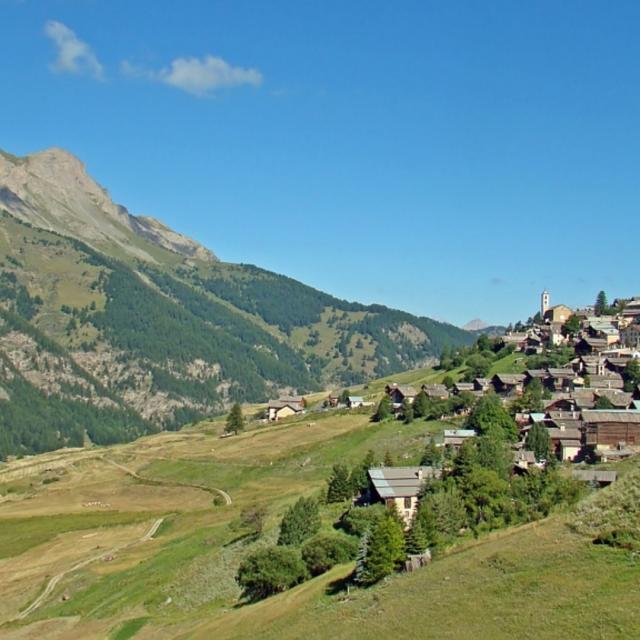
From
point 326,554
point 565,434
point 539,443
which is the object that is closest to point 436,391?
point 565,434

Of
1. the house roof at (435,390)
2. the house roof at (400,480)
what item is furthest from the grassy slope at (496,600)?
the house roof at (435,390)

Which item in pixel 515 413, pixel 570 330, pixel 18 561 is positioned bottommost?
pixel 18 561

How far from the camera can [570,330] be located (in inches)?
7136

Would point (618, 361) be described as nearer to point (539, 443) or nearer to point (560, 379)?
point (560, 379)

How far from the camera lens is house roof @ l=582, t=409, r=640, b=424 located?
96.1m

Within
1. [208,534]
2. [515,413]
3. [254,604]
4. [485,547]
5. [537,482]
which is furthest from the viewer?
[515,413]

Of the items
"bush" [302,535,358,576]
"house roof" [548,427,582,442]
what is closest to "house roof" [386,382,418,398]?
"house roof" [548,427,582,442]

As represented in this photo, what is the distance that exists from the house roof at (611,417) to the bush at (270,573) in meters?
44.8

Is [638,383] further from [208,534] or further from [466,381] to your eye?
[208,534]

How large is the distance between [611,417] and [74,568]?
203 ft

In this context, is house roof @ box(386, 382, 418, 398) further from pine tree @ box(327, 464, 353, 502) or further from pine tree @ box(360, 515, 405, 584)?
pine tree @ box(360, 515, 405, 584)

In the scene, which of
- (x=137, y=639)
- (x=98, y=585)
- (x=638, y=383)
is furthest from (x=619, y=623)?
(x=638, y=383)

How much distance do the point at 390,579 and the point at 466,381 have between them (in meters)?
112

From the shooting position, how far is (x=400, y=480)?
8131cm
